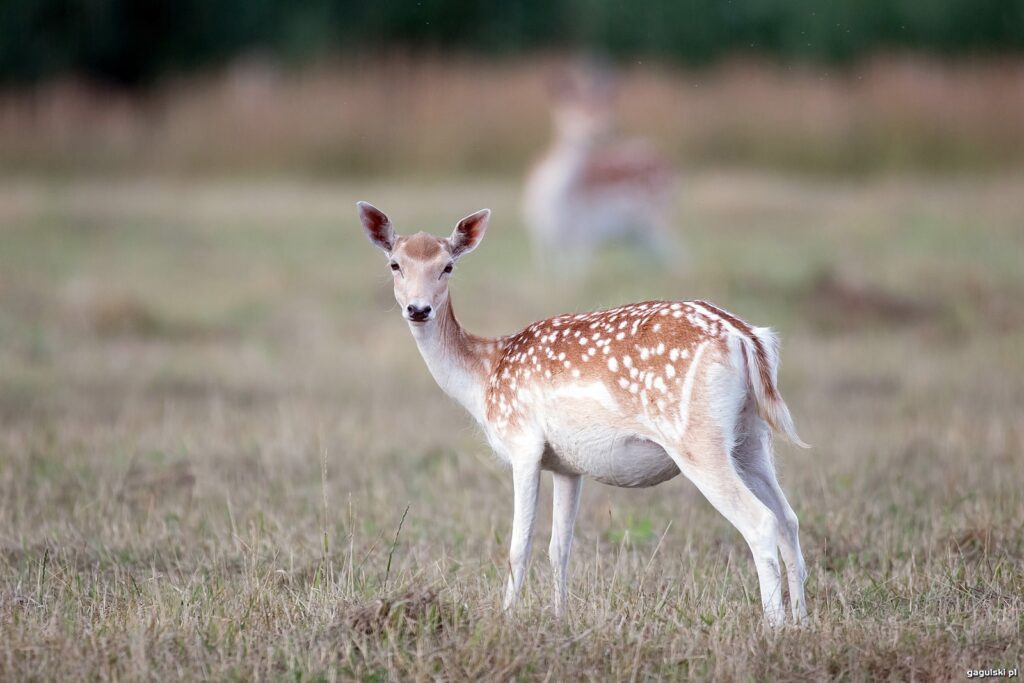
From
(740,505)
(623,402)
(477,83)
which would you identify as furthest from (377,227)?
(477,83)

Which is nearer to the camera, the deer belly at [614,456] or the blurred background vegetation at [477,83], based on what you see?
the deer belly at [614,456]

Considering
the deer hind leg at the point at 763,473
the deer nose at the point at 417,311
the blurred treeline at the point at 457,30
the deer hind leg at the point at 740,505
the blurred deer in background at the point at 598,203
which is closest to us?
the deer hind leg at the point at 740,505

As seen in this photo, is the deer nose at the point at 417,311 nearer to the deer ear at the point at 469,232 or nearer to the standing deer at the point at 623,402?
the standing deer at the point at 623,402

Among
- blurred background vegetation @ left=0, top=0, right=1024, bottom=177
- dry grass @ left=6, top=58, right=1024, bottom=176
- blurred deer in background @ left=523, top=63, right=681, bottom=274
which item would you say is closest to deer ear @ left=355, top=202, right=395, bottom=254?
blurred deer in background @ left=523, top=63, right=681, bottom=274

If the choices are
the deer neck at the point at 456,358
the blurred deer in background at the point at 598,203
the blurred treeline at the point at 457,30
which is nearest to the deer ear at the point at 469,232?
the deer neck at the point at 456,358

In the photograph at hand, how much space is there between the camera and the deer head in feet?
16.9

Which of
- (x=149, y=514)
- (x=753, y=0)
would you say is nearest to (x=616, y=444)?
(x=149, y=514)

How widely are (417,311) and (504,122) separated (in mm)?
17387

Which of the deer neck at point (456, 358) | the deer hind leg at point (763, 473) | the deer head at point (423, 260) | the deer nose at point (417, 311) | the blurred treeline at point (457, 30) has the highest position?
the blurred treeline at point (457, 30)

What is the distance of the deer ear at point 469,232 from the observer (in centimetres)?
543

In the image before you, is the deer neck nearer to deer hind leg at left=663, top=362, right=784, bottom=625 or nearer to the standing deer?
the standing deer

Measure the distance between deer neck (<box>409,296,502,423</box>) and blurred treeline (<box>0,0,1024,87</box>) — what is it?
2004 centimetres

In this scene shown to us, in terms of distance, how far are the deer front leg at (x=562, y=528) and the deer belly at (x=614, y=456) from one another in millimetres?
199

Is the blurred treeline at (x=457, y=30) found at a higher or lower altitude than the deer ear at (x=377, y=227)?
higher
